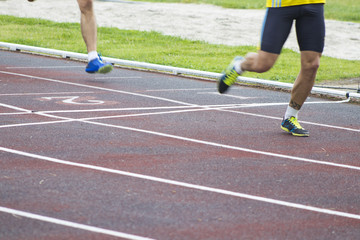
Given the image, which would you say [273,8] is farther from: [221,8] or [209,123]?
[221,8]

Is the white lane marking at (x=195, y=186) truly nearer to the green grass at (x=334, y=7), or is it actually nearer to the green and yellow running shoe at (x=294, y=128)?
the green and yellow running shoe at (x=294, y=128)

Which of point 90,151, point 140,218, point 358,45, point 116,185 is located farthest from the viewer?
point 358,45

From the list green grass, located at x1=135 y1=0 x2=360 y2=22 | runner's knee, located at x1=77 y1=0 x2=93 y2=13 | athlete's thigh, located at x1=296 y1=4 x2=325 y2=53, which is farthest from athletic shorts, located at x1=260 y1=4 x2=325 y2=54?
green grass, located at x1=135 y1=0 x2=360 y2=22

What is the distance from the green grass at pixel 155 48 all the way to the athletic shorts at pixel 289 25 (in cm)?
533

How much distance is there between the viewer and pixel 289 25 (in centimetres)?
699

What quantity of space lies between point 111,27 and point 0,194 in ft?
50.4

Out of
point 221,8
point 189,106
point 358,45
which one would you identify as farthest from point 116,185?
point 221,8

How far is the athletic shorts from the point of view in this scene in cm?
690

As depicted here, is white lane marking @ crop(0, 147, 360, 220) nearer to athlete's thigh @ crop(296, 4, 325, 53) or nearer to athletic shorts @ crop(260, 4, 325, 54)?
athletic shorts @ crop(260, 4, 325, 54)

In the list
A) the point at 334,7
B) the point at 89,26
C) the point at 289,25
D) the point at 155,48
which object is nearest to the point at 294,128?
the point at 289,25

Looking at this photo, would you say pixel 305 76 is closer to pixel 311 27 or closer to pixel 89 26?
pixel 311 27

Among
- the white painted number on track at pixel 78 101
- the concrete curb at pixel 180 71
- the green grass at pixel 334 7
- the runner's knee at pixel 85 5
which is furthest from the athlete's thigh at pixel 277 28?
the green grass at pixel 334 7

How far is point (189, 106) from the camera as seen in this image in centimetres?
902

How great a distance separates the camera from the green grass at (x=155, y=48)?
537 inches
